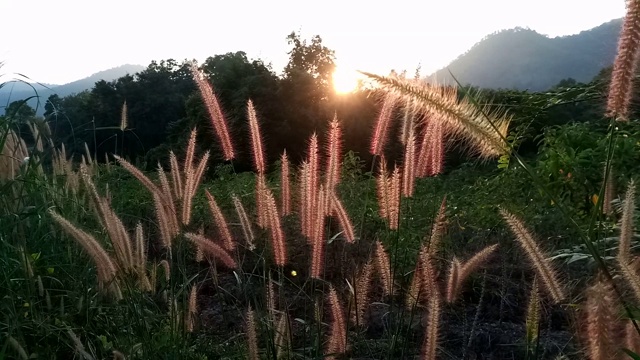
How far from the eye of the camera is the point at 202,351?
3.01m

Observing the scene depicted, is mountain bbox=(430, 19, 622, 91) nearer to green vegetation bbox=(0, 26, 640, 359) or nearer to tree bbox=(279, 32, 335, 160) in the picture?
tree bbox=(279, 32, 335, 160)

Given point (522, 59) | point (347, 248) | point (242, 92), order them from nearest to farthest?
point (347, 248)
point (242, 92)
point (522, 59)

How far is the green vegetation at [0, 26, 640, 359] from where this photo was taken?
1.81 meters

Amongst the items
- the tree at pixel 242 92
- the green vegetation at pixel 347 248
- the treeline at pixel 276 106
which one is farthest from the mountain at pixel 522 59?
the green vegetation at pixel 347 248

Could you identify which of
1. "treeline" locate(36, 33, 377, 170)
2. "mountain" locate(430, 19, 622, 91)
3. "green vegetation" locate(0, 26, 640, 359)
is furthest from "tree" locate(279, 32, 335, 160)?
"mountain" locate(430, 19, 622, 91)

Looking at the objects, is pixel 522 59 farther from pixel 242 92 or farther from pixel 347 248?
pixel 347 248

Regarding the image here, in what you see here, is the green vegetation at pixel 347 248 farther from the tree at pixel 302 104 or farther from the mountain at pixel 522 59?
the mountain at pixel 522 59

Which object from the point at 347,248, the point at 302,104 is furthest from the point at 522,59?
the point at 347,248

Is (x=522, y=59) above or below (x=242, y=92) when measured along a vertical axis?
below

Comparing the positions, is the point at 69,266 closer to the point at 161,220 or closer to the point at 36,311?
the point at 36,311

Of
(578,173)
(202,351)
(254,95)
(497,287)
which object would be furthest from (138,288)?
(254,95)

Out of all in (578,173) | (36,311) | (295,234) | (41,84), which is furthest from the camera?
(295,234)

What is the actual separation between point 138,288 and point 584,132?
132 inches

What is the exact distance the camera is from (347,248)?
4.13m
